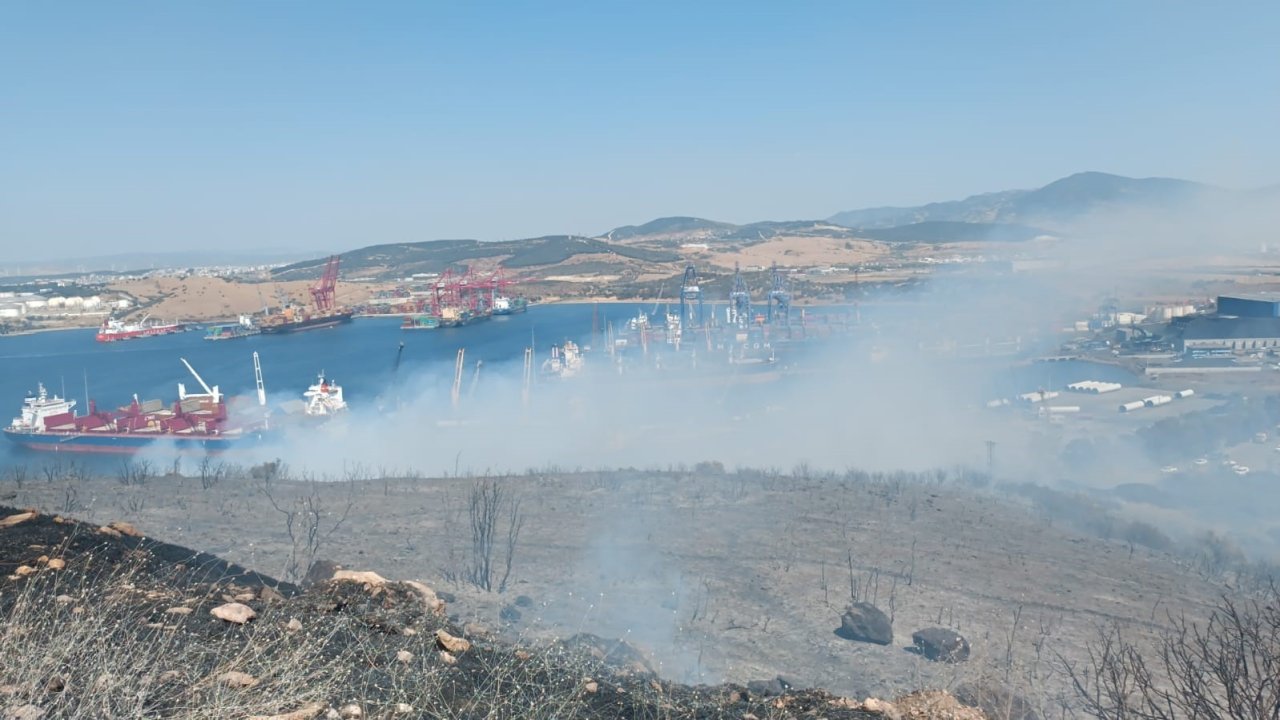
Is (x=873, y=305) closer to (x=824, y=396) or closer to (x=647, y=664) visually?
(x=824, y=396)

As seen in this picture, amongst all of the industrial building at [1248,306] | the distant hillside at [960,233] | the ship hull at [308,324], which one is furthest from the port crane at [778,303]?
the ship hull at [308,324]

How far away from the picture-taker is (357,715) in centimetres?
146

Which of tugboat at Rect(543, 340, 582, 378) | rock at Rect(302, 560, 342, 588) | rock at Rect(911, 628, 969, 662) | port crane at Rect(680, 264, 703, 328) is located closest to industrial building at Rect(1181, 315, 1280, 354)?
tugboat at Rect(543, 340, 582, 378)

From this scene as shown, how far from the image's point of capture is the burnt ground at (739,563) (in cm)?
374

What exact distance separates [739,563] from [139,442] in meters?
11.2

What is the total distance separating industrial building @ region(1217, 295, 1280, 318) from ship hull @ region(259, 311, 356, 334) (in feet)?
81.9

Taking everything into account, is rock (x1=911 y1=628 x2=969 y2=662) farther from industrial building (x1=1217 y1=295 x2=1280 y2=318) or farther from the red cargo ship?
the red cargo ship

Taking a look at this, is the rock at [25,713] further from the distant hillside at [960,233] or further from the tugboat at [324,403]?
the distant hillside at [960,233]

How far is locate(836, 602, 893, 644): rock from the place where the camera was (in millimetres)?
3904

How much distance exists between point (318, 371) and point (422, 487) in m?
15.3

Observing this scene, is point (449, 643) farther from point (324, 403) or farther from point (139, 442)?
point (324, 403)

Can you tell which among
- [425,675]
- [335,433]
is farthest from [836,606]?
[335,433]

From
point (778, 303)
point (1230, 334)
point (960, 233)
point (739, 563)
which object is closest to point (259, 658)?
point (739, 563)

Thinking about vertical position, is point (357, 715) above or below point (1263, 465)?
above
